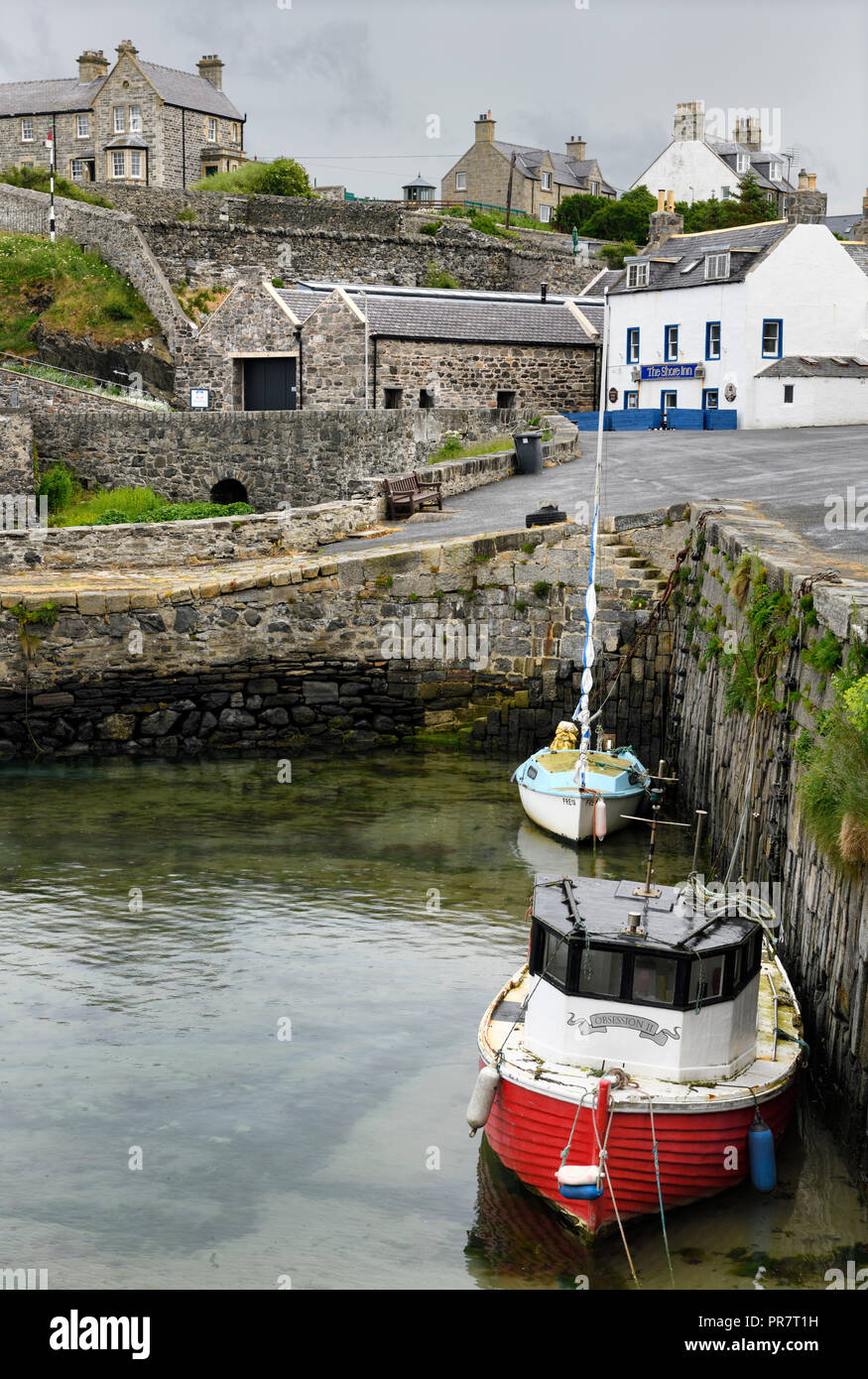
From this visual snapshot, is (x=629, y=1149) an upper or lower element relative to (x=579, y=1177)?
upper

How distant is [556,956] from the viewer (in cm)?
941

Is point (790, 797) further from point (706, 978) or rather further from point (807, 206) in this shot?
point (807, 206)

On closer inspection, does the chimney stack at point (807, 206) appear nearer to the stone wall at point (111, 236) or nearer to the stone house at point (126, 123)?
the stone wall at point (111, 236)


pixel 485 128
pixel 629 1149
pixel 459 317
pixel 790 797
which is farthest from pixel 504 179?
pixel 629 1149

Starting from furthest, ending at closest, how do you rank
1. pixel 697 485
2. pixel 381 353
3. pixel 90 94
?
pixel 90 94 < pixel 381 353 < pixel 697 485

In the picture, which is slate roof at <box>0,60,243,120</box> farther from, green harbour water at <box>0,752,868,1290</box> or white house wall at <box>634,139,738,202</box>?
green harbour water at <box>0,752,868,1290</box>

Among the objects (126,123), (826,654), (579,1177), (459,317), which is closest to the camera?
(579,1177)

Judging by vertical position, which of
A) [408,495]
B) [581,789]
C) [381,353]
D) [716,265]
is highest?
[716,265]

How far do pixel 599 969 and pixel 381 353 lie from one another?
2842 centimetres

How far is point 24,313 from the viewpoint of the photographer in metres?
45.2

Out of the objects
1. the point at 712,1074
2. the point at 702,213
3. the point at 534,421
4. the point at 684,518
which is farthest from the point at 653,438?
the point at 712,1074

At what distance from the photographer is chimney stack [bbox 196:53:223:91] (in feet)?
211

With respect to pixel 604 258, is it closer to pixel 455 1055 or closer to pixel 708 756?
pixel 708 756

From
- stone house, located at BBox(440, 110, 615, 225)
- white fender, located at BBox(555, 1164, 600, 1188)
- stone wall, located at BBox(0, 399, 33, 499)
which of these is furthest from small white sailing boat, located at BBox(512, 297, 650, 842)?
stone house, located at BBox(440, 110, 615, 225)
